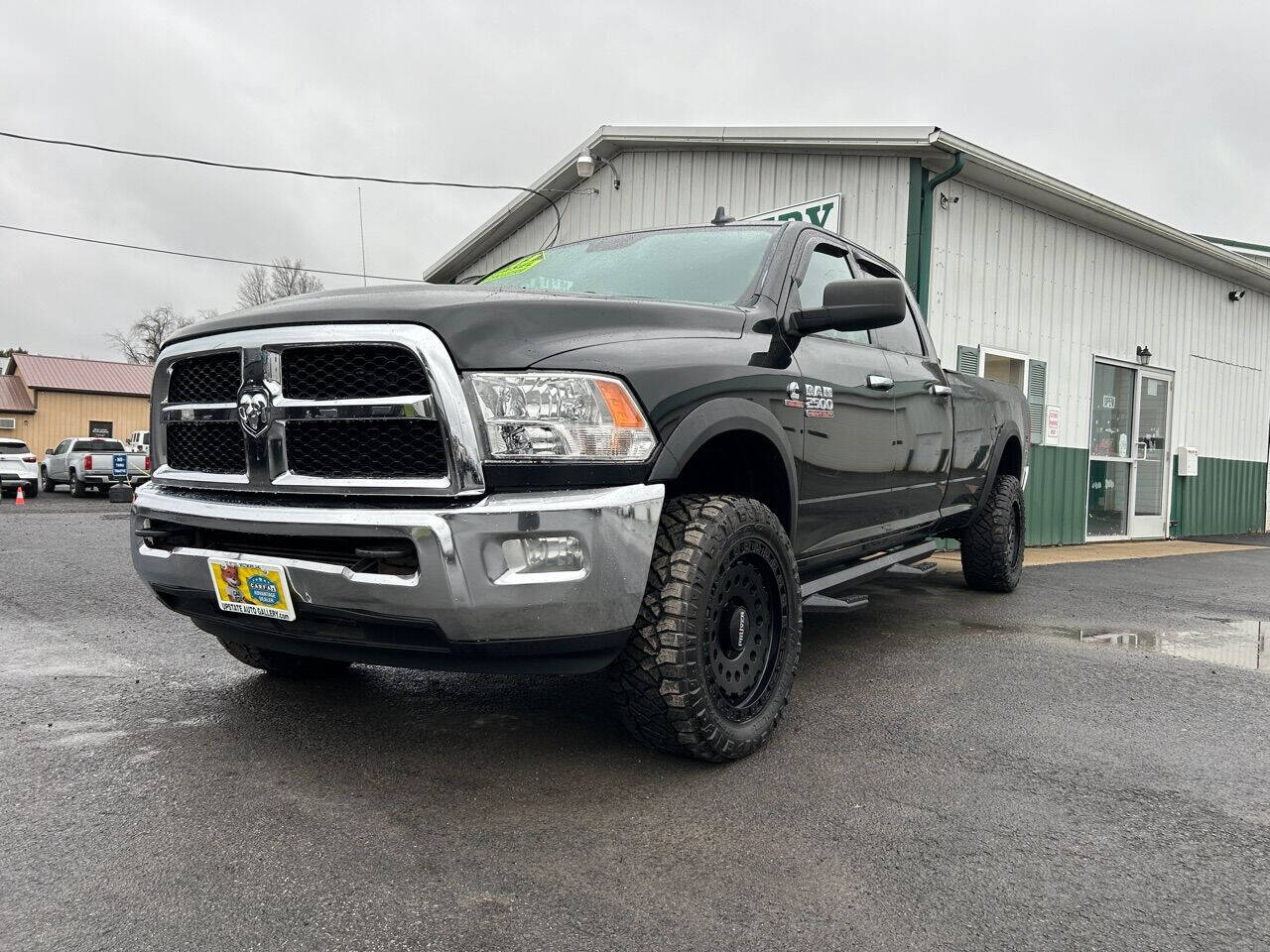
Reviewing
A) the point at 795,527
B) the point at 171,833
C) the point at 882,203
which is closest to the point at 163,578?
the point at 171,833

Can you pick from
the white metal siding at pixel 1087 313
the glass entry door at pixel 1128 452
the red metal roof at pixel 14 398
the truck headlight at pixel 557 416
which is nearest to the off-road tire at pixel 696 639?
the truck headlight at pixel 557 416

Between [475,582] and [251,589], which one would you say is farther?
[251,589]

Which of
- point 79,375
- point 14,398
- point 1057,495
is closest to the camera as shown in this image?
point 1057,495

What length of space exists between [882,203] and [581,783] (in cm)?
793

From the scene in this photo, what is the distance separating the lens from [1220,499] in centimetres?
1438

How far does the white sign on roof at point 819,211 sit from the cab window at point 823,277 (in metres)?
5.20

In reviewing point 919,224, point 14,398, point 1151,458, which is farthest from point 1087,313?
point 14,398

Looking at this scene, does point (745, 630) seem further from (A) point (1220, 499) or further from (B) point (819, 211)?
(A) point (1220, 499)

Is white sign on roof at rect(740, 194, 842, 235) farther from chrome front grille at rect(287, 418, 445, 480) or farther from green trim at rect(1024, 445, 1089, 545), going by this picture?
chrome front grille at rect(287, 418, 445, 480)

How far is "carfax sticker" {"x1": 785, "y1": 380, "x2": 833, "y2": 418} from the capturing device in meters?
3.36

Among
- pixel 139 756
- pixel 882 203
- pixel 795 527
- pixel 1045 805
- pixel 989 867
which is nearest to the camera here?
pixel 989 867

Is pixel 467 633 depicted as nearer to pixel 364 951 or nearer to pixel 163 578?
pixel 364 951

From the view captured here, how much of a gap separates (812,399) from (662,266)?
87 cm

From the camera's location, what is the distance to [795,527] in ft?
11.3
